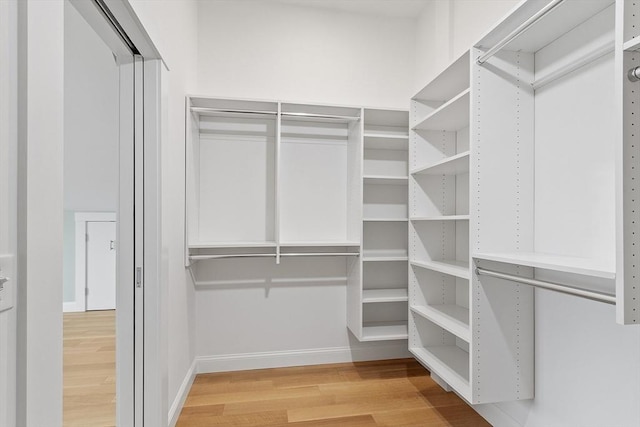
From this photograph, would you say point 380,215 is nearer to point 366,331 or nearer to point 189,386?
point 366,331

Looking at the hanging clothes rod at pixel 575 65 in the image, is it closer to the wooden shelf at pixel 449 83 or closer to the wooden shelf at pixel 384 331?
the wooden shelf at pixel 449 83

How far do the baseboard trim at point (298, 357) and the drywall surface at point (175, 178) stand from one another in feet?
0.72

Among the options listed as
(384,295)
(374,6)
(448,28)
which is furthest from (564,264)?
(374,6)

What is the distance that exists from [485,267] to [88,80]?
2.23m

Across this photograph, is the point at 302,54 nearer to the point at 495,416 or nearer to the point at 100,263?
the point at 100,263

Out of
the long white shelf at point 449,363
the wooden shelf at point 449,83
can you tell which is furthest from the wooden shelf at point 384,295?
the wooden shelf at point 449,83

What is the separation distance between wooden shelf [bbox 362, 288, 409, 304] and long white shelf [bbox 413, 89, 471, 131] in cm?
126

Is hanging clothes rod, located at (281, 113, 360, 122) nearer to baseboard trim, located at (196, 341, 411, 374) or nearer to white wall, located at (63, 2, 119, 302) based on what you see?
white wall, located at (63, 2, 119, 302)

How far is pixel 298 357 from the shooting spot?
282 centimetres

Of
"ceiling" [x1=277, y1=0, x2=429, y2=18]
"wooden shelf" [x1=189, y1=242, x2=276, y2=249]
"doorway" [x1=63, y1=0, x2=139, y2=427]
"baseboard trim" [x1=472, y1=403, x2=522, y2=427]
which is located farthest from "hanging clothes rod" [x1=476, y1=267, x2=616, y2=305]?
"ceiling" [x1=277, y1=0, x2=429, y2=18]

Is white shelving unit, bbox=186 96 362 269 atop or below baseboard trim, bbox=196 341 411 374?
atop

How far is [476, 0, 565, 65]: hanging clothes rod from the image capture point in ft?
4.15

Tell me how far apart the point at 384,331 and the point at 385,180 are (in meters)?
1.17

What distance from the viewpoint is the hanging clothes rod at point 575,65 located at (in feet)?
4.53
